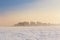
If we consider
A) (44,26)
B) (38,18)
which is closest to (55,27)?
(44,26)

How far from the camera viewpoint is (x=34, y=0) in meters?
1.40

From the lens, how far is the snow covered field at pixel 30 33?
137cm

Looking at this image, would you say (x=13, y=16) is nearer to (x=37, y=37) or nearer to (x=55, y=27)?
(x=37, y=37)

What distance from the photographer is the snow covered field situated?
137 cm

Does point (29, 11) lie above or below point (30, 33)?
above

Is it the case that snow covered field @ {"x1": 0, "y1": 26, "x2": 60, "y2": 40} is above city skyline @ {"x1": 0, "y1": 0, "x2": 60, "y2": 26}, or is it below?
below

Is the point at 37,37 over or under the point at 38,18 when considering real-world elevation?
under

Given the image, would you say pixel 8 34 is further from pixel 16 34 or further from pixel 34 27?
pixel 34 27

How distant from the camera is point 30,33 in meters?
1.38

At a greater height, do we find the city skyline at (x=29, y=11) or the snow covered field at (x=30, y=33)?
the city skyline at (x=29, y=11)

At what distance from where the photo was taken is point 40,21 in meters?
1.39

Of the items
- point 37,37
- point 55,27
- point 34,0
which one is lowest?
point 37,37

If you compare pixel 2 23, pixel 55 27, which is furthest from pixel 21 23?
pixel 55 27

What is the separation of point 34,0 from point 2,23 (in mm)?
485
